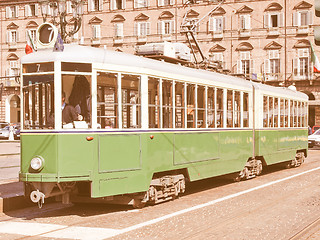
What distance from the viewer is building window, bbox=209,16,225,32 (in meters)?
53.3

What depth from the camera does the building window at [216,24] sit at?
175ft

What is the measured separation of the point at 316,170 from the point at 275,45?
3397cm

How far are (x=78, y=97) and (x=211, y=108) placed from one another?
4366 millimetres

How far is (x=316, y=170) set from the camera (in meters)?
19.4

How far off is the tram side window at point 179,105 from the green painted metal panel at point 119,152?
1.59 metres

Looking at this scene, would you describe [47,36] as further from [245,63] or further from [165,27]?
[165,27]

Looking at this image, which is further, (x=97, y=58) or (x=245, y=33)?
(x=245, y=33)

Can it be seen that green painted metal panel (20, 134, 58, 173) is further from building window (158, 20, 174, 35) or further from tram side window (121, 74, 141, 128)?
building window (158, 20, 174, 35)

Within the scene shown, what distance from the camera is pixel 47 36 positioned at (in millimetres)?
10086

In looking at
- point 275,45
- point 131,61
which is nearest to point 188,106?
point 131,61

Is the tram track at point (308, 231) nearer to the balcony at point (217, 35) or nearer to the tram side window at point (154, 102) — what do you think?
the tram side window at point (154, 102)

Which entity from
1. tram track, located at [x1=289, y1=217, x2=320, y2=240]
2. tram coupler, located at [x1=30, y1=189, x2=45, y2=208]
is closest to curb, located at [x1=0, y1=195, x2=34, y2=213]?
tram coupler, located at [x1=30, y1=189, x2=45, y2=208]

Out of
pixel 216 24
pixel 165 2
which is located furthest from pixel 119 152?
pixel 165 2

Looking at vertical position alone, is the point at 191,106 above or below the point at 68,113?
above
